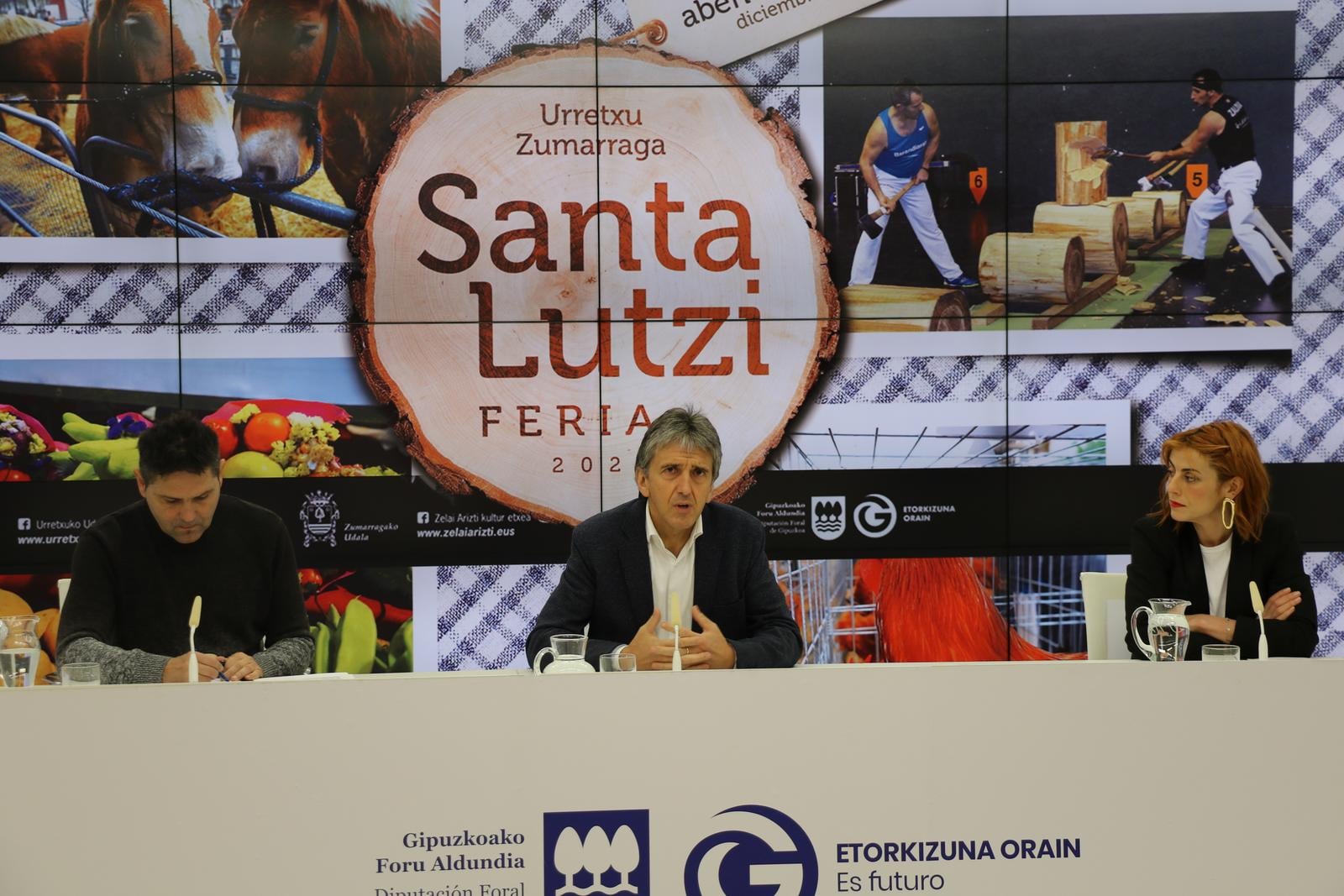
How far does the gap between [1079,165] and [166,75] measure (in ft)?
10.3

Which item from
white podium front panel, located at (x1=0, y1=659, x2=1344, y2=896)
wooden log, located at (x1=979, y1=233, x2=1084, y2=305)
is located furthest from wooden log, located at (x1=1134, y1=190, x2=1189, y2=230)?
white podium front panel, located at (x1=0, y1=659, x2=1344, y2=896)

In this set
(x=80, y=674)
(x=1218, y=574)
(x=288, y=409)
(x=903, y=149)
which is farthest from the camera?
(x=903, y=149)

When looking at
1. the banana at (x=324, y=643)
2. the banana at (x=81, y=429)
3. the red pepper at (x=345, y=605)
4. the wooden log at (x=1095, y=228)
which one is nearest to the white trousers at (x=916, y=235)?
the wooden log at (x=1095, y=228)

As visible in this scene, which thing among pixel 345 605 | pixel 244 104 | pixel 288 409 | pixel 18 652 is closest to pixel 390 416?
pixel 288 409

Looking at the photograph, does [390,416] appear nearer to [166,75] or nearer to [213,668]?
[166,75]

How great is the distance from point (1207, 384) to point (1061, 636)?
1031 millimetres

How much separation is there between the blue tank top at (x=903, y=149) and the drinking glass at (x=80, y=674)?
3.20 metres

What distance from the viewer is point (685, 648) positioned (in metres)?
2.46

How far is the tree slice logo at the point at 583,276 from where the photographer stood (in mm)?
4477

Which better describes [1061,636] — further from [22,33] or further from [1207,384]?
[22,33]

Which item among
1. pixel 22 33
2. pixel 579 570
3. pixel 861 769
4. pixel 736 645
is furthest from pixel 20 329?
pixel 861 769

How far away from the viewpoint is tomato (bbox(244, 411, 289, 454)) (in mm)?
4414

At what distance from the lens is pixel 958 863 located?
2.05 meters

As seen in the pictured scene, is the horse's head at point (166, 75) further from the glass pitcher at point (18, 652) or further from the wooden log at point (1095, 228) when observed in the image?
the wooden log at point (1095, 228)
